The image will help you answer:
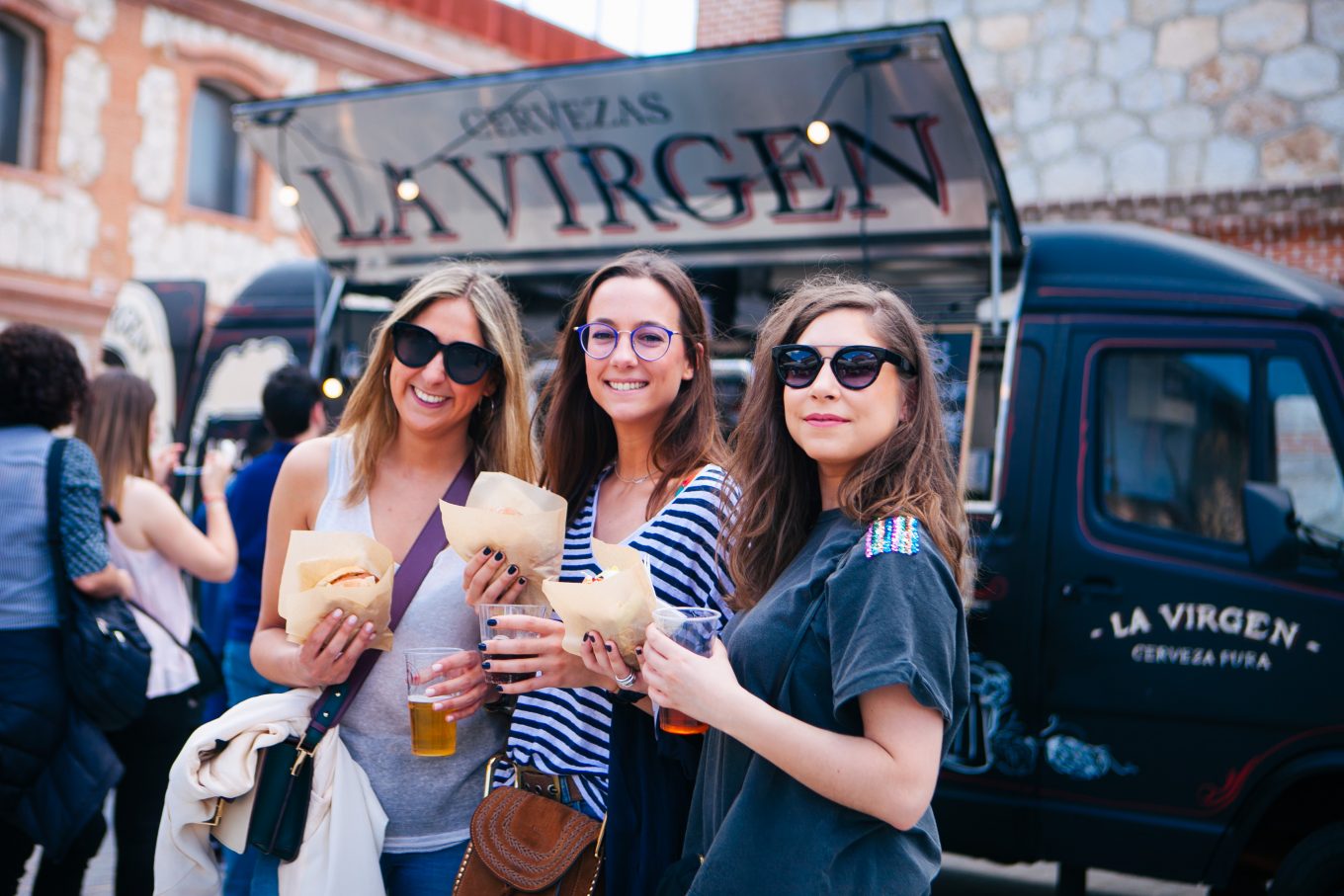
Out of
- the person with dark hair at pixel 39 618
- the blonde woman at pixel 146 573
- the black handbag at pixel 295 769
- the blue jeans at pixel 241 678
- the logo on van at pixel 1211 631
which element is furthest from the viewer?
the blue jeans at pixel 241 678

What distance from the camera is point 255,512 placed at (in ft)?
15.7

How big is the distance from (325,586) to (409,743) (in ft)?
1.39

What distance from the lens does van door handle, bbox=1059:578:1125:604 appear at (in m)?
4.39

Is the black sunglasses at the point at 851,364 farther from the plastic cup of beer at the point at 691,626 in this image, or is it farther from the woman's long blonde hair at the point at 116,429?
the woman's long blonde hair at the point at 116,429

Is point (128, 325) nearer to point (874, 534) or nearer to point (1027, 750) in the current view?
point (1027, 750)

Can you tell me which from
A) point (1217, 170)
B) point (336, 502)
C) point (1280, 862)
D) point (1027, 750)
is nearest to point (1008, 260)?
point (1027, 750)

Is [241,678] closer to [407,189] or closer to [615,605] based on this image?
[407,189]

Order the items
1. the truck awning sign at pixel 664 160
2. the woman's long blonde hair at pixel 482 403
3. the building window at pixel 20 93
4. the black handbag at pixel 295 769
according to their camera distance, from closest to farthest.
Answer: the black handbag at pixel 295 769, the woman's long blonde hair at pixel 482 403, the truck awning sign at pixel 664 160, the building window at pixel 20 93

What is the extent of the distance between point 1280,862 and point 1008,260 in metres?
2.45

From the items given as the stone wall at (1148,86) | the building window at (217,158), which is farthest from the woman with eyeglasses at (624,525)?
the building window at (217,158)

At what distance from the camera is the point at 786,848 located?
179cm

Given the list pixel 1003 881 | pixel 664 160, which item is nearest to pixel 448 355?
pixel 664 160

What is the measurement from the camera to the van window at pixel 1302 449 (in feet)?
13.8

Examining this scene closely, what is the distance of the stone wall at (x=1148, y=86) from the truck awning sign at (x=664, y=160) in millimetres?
4612
